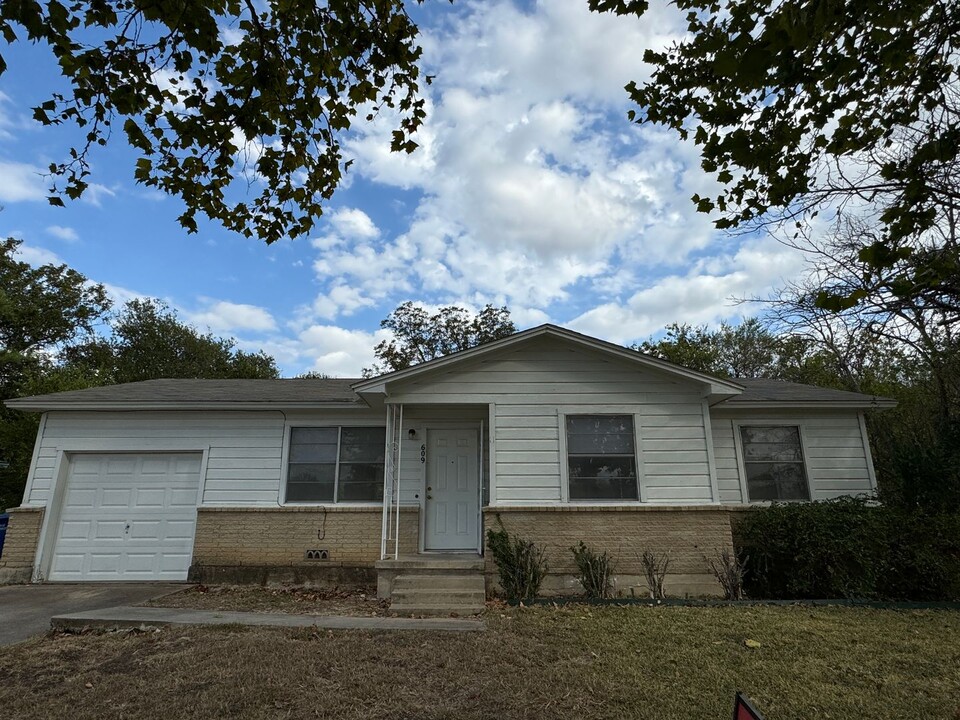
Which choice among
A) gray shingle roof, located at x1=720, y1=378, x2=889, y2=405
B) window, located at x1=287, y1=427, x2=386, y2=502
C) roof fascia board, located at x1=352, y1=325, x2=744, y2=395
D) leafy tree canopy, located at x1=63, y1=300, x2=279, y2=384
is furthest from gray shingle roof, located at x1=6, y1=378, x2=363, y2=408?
leafy tree canopy, located at x1=63, y1=300, x2=279, y2=384

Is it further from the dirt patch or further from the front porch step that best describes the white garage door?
the front porch step

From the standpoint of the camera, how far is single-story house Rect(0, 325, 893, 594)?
8.78 metres

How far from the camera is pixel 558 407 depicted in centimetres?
913

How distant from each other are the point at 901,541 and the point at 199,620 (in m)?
9.47

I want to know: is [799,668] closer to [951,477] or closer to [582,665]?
[582,665]

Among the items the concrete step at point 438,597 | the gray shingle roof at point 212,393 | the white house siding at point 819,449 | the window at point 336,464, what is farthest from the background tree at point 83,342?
the white house siding at point 819,449

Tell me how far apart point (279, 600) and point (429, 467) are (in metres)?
3.22

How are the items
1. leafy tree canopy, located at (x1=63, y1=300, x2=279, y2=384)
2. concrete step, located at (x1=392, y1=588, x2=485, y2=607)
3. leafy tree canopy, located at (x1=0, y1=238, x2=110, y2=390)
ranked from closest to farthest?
concrete step, located at (x1=392, y1=588, x2=485, y2=607)
leafy tree canopy, located at (x1=0, y1=238, x2=110, y2=390)
leafy tree canopy, located at (x1=63, y1=300, x2=279, y2=384)

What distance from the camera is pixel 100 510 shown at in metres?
10.1

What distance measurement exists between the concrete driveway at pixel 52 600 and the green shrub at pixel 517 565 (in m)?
5.18

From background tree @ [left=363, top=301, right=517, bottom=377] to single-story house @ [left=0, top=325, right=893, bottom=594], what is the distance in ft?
74.0

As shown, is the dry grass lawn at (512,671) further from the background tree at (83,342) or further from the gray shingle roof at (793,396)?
the background tree at (83,342)

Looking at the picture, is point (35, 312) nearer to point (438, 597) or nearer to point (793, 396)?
point (438, 597)

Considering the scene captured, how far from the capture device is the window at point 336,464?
33.2ft
